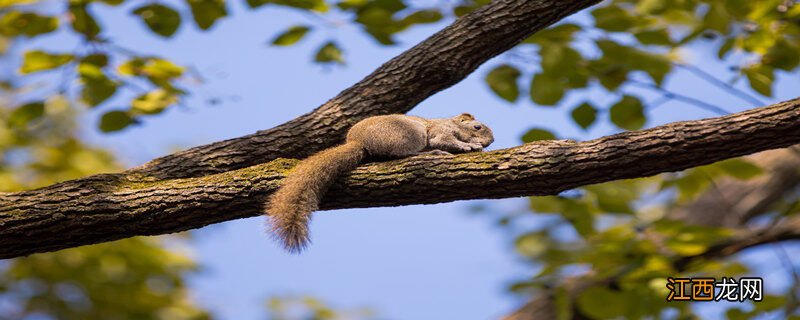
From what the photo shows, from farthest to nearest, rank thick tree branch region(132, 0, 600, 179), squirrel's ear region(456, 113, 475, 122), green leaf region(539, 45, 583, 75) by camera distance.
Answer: squirrel's ear region(456, 113, 475, 122)
green leaf region(539, 45, 583, 75)
thick tree branch region(132, 0, 600, 179)

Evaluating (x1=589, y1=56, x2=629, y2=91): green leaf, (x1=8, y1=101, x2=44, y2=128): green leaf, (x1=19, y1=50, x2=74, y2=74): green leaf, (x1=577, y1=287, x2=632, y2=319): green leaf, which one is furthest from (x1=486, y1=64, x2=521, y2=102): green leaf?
(x1=8, y1=101, x2=44, y2=128): green leaf

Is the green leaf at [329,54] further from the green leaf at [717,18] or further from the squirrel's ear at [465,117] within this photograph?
the green leaf at [717,18]

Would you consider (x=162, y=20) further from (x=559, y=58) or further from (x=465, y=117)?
(x=559, y=58)

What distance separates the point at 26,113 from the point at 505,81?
139 inches

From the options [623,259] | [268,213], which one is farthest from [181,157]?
[623,259]

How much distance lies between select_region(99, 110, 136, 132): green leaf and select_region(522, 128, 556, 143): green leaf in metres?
2.86

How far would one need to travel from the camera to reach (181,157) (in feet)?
15.1

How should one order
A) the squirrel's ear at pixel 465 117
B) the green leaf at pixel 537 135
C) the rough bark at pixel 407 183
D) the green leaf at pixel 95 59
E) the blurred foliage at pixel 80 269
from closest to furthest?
1. the rough bark at pixel 407 183
2. the green leaf at pixel 537 135
3. the green leaf at pixel 95 59
4. the squirrel's ear at pixel 465 117
5. the blurred foliage at pixel 80 269

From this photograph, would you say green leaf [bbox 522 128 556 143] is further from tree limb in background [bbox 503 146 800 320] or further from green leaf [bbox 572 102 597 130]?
tree limb in background [bbox 503 146 800 320]

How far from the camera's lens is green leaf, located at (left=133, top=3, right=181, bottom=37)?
5.64 metres

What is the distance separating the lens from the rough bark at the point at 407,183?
387cm

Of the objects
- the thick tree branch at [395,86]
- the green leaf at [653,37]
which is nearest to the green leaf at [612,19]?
the green leaf at [653,37]

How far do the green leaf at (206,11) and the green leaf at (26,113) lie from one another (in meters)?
1.33

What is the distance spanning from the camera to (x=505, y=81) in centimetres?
573
